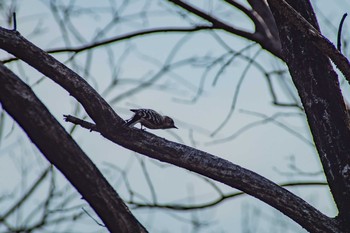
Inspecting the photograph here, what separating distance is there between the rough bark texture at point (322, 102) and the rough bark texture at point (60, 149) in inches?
73.1

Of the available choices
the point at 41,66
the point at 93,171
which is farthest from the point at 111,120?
the point at 93,171

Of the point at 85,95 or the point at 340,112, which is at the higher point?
the point at 85,95

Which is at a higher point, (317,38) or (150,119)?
(150,119)

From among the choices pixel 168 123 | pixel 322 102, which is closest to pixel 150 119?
pixel 168 123

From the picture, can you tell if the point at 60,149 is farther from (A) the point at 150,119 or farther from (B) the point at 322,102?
(A) the point at 150,119

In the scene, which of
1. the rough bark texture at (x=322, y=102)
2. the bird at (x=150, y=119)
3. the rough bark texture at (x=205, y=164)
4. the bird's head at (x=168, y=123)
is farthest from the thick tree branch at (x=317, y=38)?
the bird's head at (x=168, y=123)

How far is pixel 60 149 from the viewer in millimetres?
3150

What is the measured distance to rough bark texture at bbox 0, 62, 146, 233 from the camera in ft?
10.2

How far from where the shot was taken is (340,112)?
4621 mm

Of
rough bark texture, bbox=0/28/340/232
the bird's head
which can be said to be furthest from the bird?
rough bark texture, bbox=0/28/340/232

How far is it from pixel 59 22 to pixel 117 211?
462 centimetres

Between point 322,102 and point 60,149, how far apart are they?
224 cm

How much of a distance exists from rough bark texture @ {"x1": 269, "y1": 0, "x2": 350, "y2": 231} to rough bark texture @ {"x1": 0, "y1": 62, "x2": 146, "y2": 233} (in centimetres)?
186

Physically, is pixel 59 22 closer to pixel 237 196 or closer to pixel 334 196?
pixel 237 196
